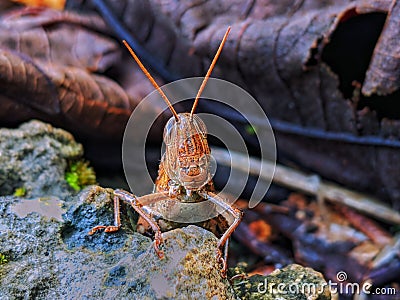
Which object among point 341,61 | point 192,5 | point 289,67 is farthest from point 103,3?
point 341,61

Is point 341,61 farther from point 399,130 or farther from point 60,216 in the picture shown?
point 60,216

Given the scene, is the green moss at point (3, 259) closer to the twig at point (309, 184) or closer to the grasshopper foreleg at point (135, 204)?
the grasshopper foreleg at point (135, 204)

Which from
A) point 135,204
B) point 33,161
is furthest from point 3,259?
point 33,161

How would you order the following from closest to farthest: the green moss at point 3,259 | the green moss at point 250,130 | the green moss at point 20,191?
the green moss at point 3,259
the green moss at point 20,191
the green moss at point 250,130

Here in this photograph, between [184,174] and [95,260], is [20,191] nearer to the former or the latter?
[95,260]

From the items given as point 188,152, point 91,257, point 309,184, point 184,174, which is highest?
point 188,152

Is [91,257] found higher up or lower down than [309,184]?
higher up

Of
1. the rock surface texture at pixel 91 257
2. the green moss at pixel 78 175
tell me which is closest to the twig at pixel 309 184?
the green moss at pixel 78 175

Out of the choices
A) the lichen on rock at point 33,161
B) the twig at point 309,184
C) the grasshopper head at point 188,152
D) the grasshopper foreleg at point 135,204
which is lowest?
the twig at point 309,184

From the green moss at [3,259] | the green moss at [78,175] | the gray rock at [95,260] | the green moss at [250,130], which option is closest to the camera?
the gray rock at [95,260]
